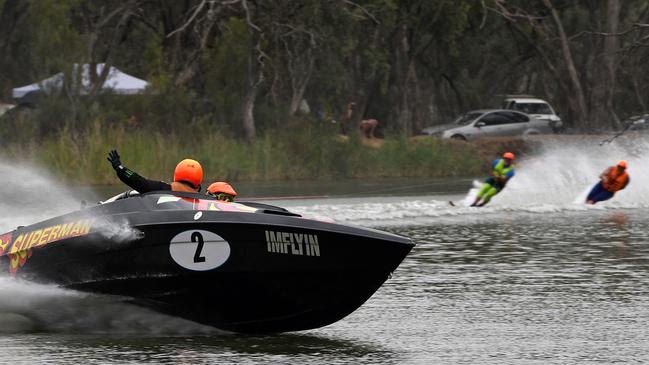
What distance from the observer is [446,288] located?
13.5 m

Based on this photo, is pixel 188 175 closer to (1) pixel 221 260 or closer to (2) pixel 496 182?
(1) pixel 221 260

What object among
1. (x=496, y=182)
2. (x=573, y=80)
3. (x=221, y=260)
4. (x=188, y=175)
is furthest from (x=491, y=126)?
(x=221, y=260)

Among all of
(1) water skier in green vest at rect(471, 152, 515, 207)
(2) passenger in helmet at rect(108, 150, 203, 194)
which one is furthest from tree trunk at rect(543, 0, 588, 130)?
(2) passenger in helmet at rect(108, 150, 203, 194)

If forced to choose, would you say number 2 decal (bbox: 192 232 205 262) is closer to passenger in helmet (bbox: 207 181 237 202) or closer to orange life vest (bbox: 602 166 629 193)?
passenger in helmet (bbox: 207 181 237 202)

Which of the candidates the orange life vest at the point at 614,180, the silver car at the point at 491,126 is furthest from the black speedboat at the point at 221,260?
the silver car at the point at 491,126

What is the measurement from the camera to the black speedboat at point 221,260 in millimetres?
10219

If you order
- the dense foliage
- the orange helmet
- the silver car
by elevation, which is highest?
the dense foliage

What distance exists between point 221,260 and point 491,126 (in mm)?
36967

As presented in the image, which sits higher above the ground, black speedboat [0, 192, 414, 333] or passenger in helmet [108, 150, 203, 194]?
passenger in helmet [108, 150, 203, 194]

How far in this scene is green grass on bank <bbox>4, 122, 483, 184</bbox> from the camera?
32.7 m

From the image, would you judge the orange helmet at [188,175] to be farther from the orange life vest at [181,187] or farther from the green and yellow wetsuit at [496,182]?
the green and yellow wetsuit at [496,182]

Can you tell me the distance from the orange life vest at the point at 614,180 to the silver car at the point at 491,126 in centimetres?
1822

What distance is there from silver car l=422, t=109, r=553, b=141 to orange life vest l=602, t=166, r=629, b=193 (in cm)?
1822

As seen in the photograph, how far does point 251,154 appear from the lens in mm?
35906
